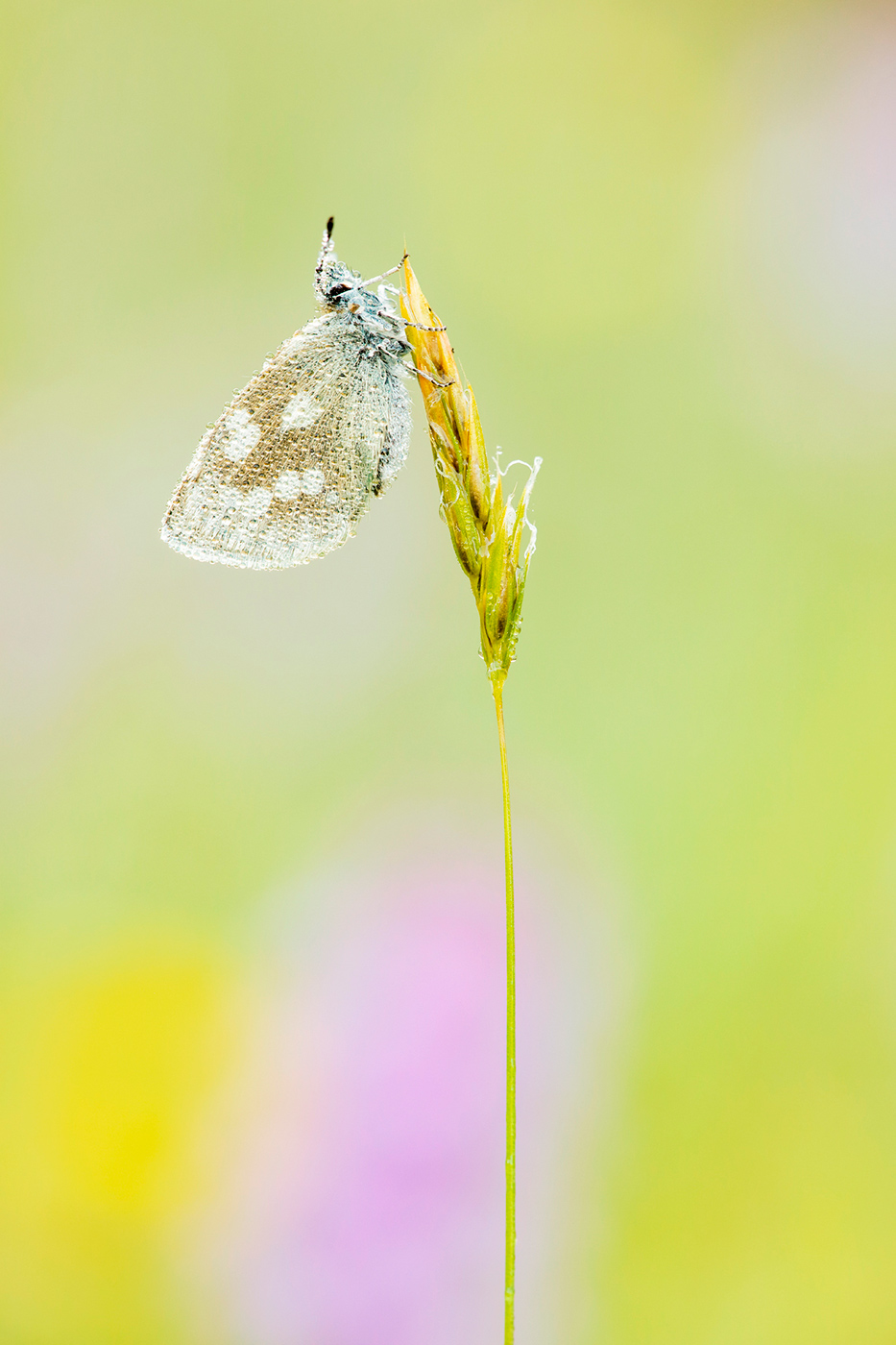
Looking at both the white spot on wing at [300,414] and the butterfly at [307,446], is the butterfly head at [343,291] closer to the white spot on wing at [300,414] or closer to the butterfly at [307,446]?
the butterfly at [307,446]

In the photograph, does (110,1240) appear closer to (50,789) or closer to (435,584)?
(50,789)

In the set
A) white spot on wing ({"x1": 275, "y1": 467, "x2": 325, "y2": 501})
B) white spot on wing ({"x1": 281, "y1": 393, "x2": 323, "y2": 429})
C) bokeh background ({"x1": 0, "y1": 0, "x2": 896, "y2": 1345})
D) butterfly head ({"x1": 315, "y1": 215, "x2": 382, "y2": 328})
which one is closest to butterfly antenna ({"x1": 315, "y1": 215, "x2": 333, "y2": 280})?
butterfly head ({"x1": 315, "y1": 215, "x2": 382, "y2": 328})

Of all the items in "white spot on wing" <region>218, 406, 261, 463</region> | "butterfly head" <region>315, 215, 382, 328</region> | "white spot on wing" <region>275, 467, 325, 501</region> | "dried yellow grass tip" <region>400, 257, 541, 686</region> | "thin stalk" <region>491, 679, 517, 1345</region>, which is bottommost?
"thin stalk" <region>491, 679, 517, 1345</region>

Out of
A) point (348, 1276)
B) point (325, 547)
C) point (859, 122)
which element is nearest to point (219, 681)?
point (325, 547)

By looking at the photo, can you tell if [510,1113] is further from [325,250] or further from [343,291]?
[325,250]

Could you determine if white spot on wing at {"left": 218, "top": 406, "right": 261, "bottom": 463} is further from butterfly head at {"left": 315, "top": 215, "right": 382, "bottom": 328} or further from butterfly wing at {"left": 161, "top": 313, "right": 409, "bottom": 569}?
butterfly head at {"left": 315, "top": 215, "right": 382, "bottom": 328}

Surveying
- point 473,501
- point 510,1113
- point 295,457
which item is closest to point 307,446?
point 295,457
